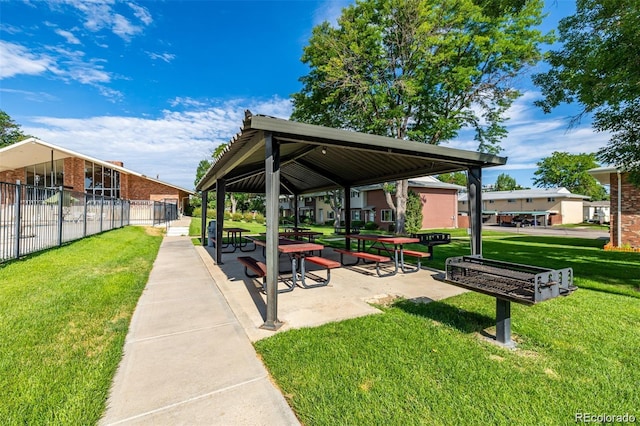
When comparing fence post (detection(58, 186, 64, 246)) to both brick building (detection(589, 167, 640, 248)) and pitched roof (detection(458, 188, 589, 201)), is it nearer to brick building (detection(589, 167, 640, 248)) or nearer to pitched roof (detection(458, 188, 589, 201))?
brick building (detection(589, 167, 640, 248))

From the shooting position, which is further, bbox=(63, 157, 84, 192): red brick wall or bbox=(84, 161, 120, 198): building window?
bbox=(84, 161, 120, 198): building window

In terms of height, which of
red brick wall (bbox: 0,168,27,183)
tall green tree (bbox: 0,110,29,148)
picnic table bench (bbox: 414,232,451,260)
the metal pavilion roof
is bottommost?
picnic table bench (bbox: 414,232,451,260)

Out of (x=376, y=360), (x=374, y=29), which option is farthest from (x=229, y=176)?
(x=374, y=29)

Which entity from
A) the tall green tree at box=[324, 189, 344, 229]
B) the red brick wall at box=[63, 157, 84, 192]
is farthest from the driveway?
the red brick wall at box=[63, 157, 84, 192]

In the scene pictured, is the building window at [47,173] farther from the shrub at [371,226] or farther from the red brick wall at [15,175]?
the shrub at [371,226]

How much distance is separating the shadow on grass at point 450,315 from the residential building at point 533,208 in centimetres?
3665

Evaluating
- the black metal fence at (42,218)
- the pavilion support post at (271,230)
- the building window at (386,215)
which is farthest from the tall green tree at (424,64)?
the pavilion support post at (271,230)

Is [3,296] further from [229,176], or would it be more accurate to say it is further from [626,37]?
[626,37]

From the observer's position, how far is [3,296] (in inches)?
189

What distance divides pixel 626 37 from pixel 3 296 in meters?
12.4

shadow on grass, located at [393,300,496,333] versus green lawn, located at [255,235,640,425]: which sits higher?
green lawn, located at [255,235,640,425]

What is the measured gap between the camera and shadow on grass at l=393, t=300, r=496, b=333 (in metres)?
4.17

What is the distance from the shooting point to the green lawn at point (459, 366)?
2.38 m

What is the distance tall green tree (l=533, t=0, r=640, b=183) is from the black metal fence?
13.6 m
